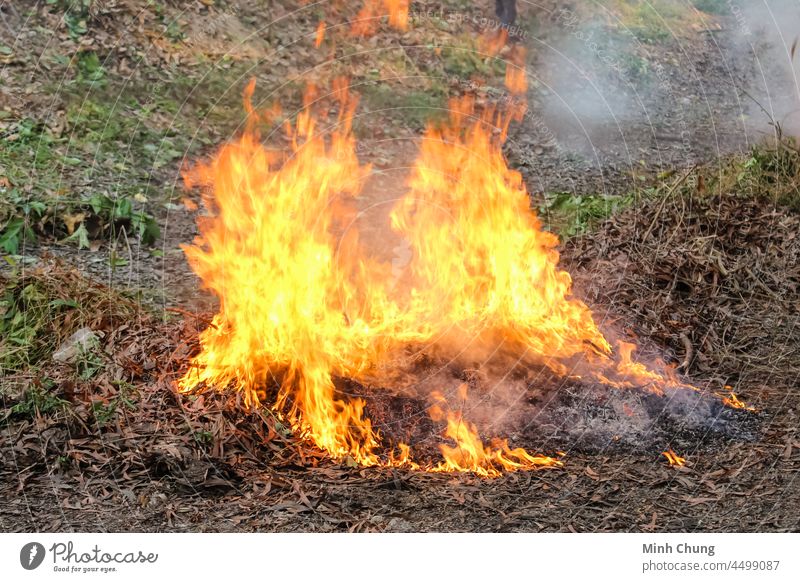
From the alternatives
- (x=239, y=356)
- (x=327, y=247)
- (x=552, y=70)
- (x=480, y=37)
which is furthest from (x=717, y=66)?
(x=239, y=356)

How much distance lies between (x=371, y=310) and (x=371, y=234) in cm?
250

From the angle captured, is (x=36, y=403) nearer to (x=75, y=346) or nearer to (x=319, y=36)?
(x=75, y=346)

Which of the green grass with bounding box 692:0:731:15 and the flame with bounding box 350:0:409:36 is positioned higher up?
the green grass with bounding box 692:0:731:15

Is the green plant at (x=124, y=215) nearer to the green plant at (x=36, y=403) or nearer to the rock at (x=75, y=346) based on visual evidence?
the rock at (x=75, y=346)

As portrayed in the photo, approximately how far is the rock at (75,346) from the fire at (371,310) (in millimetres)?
836

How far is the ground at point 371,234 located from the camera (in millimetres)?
5156

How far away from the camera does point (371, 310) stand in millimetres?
6453

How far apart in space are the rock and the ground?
90 millimetres

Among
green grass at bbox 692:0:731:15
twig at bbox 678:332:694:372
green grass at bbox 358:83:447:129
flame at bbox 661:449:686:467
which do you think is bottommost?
flame at bbox 661:449:686:467

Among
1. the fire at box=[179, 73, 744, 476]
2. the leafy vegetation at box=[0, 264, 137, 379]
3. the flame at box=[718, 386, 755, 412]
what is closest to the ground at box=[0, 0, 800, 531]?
the leafy vegetation at box=[0, 264, 137, 379]

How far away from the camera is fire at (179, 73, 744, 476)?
18.8 feet

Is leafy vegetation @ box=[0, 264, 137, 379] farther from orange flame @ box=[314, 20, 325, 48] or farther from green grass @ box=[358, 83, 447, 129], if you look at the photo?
orange flame @ box=[314, 20, 325, 48]

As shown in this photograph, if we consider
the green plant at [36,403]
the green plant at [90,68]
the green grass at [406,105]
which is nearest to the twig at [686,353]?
the green plant at [36,403]

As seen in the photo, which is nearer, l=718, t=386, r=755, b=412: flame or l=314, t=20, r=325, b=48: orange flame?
l=718, t=386, r=755, b=412: flame
